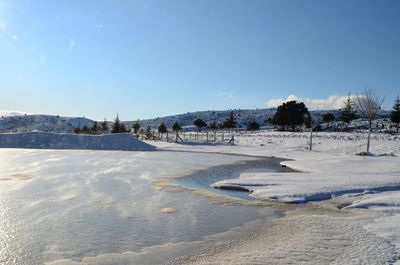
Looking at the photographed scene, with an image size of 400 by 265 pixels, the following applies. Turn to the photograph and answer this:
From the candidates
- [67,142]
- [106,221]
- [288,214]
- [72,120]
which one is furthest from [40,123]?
[288,214]

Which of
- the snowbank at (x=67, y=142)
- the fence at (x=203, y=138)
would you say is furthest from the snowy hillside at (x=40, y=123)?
the snowbank at (x=67, y=142)

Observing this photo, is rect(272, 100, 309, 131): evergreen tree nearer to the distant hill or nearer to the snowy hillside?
the distant hill

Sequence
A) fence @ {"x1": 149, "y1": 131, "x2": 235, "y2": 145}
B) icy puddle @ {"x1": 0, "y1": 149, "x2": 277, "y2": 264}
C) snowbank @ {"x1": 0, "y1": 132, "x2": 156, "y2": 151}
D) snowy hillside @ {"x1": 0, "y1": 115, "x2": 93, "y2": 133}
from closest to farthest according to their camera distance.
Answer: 1. icy puddle @ {"x1": 0, "y1": 149, "x2": 277, "y2": 264}
2. snowbank @ {"x1": 0, "y1": 132, "x2": 156, "y2": 151}
3. fence @ {"x1": 149, "y1": 131, "x2": 235, "y2": 145}
4. snowy hillside @ {"x1": 0, "y1": 115, "x2": 93, "y2": 133}

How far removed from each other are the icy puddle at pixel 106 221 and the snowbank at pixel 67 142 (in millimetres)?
20092

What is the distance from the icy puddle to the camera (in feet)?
18.6

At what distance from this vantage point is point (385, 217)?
775cm

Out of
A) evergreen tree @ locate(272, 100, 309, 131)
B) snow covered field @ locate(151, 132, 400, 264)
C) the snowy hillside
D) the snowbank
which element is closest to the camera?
snow covered field @ locate(151, 132, 400, 264)

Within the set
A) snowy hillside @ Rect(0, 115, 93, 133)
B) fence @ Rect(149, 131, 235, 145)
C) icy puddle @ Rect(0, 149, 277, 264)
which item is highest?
snowy hillside @ Rect(0, 115, 93, 133)

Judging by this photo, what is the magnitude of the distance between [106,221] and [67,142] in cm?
2750

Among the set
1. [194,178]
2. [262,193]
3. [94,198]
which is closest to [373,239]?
[262,193]

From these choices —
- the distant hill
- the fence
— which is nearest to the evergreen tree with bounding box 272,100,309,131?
the fence

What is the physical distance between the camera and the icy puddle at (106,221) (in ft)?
18.6

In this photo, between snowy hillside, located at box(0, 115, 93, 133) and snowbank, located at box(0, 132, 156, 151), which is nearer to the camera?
snowbank, located at box(0, 132, 156, 151)

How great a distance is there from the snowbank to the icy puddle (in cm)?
2009
